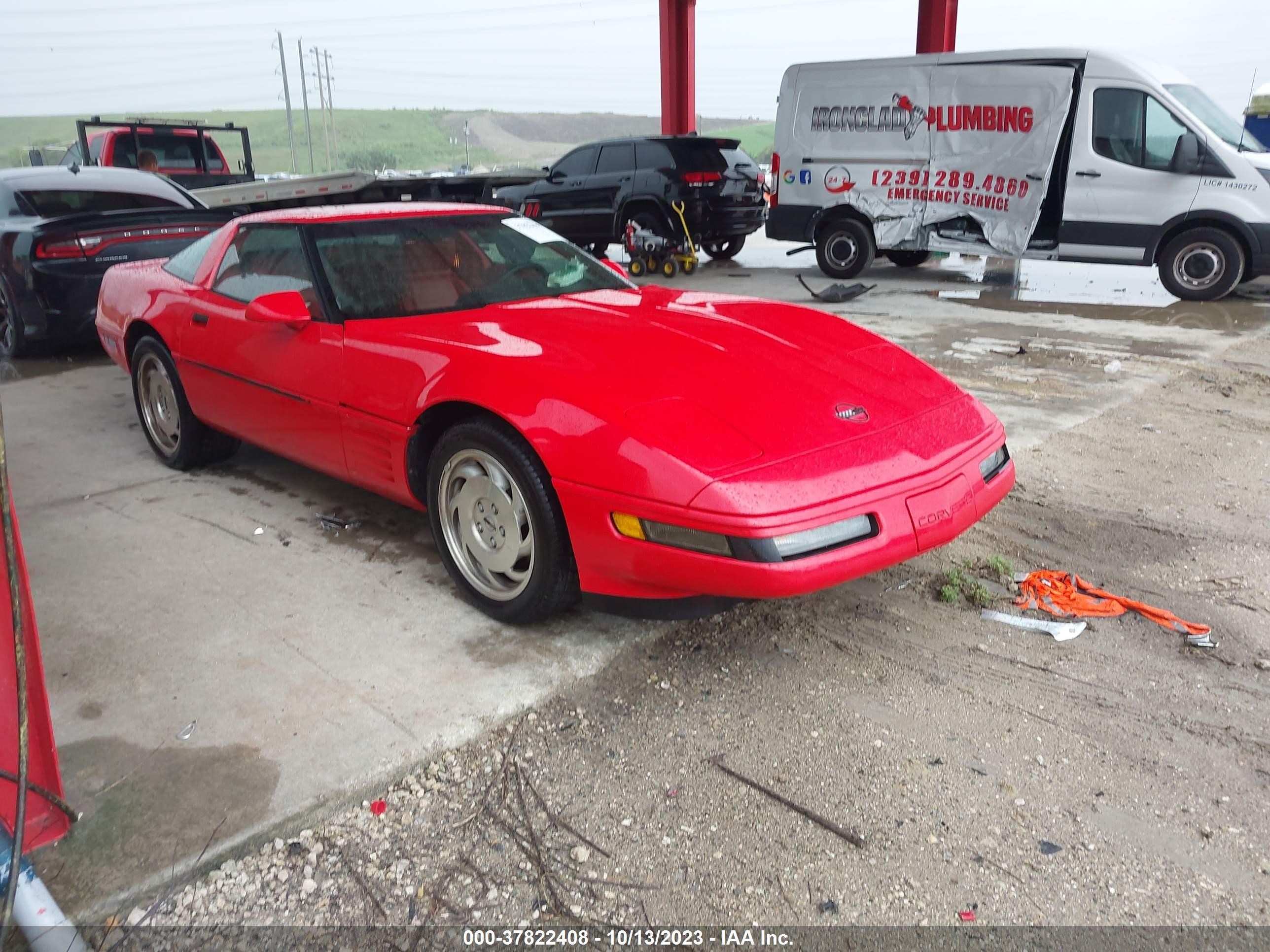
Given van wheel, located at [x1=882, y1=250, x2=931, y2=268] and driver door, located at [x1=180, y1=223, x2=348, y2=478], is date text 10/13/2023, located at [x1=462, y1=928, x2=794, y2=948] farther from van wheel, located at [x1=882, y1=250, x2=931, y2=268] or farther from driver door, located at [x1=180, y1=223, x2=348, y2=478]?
van wheel, located at [x1=882, y1=250, x2=931, y2=268]

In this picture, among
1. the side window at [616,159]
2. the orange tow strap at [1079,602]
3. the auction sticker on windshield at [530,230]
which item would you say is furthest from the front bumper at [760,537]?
the side window at [616,159]

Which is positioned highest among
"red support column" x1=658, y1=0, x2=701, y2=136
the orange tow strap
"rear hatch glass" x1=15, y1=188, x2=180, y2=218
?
"red support column" x1=658, y1=0, x2=701, y2=136

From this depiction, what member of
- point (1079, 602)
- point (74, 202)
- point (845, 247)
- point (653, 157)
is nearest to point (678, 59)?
point (653, 157)

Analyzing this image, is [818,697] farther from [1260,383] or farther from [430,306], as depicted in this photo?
[1260,383]

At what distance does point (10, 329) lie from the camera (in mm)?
7125

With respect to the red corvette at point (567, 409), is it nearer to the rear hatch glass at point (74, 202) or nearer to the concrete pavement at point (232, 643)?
the concrete pavement at point (232, 643)

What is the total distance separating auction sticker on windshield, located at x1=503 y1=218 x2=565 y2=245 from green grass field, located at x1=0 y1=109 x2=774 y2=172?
41.3 m

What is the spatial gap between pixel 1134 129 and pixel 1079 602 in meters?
7.67

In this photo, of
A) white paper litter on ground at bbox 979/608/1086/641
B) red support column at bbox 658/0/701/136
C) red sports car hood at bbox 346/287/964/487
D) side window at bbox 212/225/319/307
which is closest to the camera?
red sports car hood at bbox 346/287/964/487

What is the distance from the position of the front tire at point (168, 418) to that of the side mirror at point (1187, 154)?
8436mm

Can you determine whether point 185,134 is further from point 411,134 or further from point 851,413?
point 411,134

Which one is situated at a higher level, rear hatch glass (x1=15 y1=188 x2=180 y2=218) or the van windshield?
the van windshield

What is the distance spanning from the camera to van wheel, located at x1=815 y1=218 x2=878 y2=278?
1082 cm

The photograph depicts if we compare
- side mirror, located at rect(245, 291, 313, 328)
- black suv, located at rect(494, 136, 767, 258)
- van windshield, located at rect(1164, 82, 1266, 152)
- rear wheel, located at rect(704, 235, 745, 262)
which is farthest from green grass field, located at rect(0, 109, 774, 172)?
side mirror, located at rect(245, 291, 313, 328)
